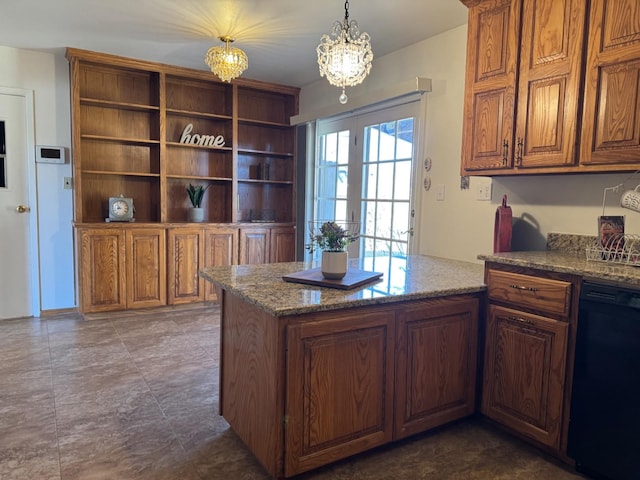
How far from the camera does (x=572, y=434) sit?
1.95 metres

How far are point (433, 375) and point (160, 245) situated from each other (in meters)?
3.07

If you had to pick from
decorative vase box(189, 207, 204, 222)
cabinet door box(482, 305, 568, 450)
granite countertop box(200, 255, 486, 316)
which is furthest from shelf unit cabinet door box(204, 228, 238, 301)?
cabinet door box(482, 305, 568, 450)

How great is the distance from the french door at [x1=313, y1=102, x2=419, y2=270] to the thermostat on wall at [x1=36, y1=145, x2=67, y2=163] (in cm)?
249

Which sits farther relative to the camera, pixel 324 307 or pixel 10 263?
pixel 10 263

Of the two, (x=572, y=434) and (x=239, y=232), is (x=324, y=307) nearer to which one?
(x=572, y=434)

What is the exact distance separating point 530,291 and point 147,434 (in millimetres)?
1963

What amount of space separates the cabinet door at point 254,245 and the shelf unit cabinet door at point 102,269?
1.17 m

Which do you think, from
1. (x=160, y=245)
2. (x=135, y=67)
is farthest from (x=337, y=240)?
(x=135, y=67)

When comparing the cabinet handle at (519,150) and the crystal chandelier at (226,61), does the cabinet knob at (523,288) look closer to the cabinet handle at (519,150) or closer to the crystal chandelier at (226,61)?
the cabinet handle at (519,150)

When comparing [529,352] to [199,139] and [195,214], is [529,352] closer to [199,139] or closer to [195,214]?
[195,214]

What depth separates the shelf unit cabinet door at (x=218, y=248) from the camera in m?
4.57

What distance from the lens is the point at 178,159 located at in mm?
4742

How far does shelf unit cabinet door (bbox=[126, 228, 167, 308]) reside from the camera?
4207mm

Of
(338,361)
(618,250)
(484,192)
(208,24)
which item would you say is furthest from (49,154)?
(618,250)
